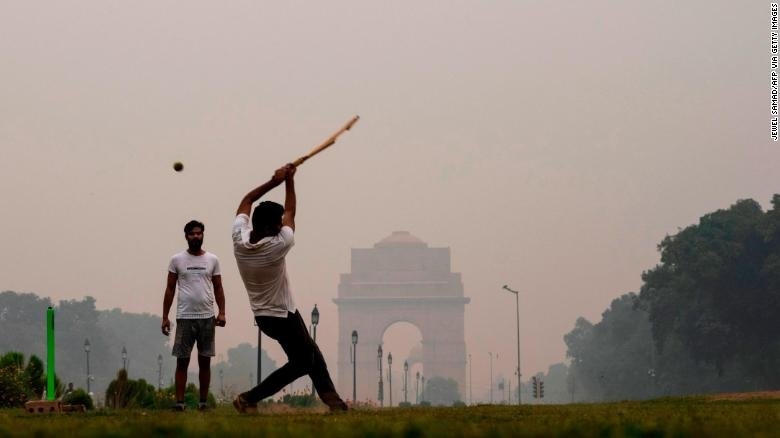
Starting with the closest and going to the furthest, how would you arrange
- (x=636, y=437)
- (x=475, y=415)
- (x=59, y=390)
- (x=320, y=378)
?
(x=636, y=437)
(x=475, y=415)
(x=320, y=378)
(x=59, y=390)

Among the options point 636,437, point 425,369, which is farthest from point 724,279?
point 425,369

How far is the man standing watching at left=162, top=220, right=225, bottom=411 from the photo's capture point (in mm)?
13438

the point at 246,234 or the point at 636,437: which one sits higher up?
the point at 246,234

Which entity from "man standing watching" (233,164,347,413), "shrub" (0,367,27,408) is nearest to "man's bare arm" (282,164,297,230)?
"man standing watching" (233,164,347,413)

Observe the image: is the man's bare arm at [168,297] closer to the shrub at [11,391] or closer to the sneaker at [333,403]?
the sneaker at [333,403]

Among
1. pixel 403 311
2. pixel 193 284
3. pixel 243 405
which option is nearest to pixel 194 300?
pixel 193 284

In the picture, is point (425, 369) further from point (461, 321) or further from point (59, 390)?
point (59, 390)

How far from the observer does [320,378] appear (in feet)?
40.2

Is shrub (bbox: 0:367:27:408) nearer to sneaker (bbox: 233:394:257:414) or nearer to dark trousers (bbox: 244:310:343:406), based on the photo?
sneaker (bbox: 233:394:257:414)

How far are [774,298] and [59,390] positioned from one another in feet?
163

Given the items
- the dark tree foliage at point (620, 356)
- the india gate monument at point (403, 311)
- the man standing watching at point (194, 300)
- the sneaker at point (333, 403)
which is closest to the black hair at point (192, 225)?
the man standing watching at point (194, 300)

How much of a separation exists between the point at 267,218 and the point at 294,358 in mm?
1353

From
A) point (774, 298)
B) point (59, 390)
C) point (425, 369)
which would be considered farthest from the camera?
point (425, 369)

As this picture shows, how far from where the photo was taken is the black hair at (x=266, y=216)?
11.6 m
